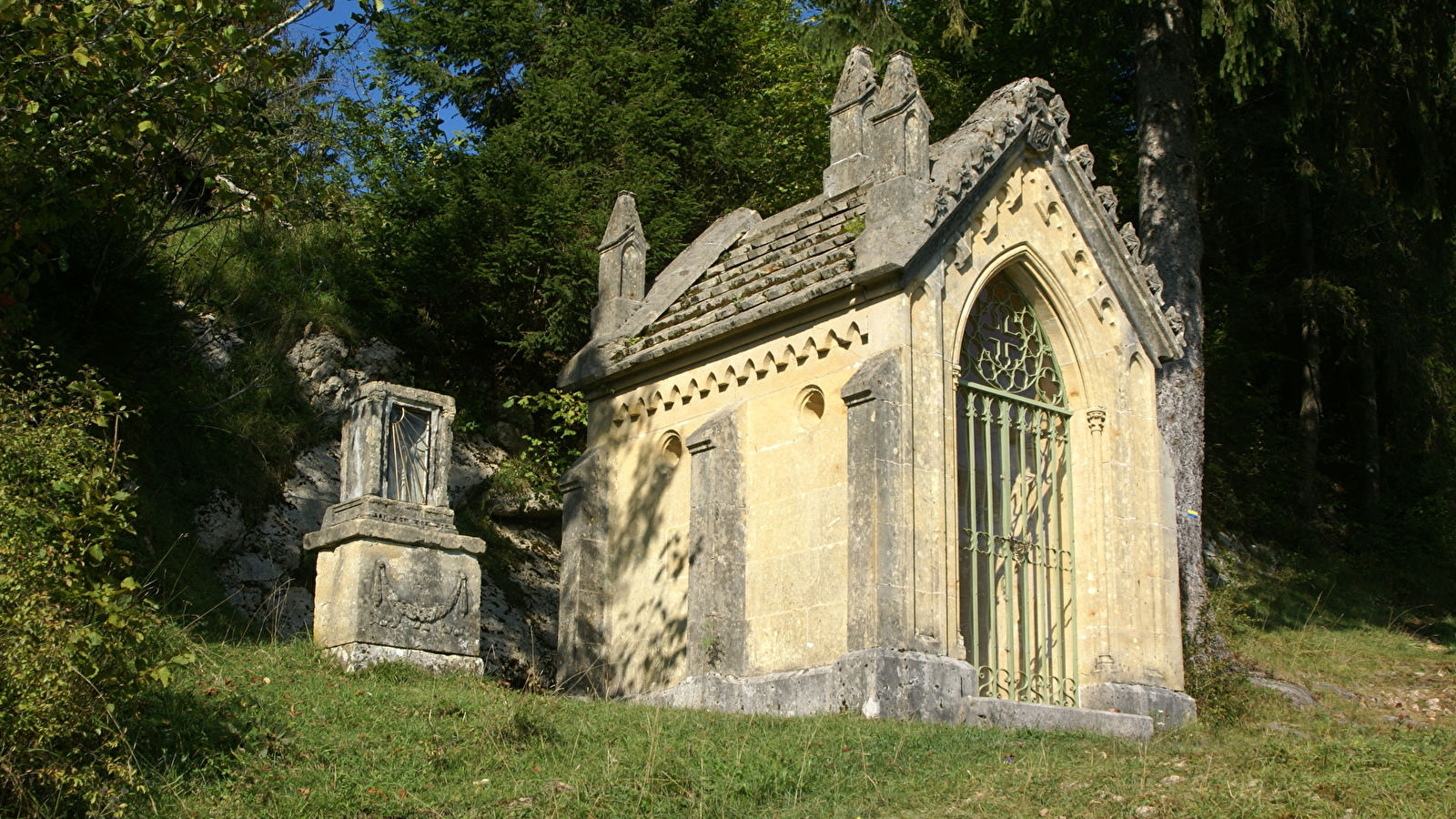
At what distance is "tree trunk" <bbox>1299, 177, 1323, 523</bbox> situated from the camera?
22.9m

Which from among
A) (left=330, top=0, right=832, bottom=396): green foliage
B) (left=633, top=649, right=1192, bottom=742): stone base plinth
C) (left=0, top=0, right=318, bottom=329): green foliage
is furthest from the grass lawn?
(left=330, top=0, right=832, bottom=396): green foliage

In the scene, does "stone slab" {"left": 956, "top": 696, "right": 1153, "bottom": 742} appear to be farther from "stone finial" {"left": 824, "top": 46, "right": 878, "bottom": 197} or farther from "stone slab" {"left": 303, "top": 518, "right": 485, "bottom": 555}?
"stone finial" {"left": 824, "top": 46, "right": 878, "bottom": 197}

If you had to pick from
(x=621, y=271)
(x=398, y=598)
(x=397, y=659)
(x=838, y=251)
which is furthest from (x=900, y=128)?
(x=397, y=659)

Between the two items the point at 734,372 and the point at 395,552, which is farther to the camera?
the point at 734,372

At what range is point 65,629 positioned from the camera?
619 centimetres

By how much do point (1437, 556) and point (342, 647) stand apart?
19183 millimetres

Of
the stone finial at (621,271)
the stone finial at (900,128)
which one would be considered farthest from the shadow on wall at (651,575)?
the stone finial at (900,128)

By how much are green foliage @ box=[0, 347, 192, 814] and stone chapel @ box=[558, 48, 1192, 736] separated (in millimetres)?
4849

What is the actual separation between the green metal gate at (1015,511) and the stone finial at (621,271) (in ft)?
11.9

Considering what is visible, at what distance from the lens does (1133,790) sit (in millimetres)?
7082

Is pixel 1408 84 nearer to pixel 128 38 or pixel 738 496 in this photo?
pixel 738 496

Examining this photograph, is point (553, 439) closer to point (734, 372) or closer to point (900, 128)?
point (734, 372)

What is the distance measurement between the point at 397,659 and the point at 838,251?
4731 mm

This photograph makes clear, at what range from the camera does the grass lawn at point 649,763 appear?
676 cm
